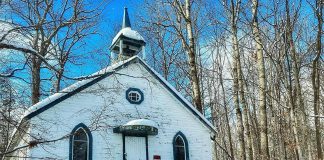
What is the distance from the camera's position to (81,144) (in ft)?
47.4

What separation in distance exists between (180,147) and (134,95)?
324cm

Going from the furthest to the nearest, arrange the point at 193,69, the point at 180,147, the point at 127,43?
the point at 127,43, the point at 193,69, the point at 180,147

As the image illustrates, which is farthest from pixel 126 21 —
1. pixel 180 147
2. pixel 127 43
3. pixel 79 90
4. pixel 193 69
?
pixel 180 147

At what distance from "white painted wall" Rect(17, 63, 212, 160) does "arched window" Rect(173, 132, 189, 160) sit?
Answer: 200 mm

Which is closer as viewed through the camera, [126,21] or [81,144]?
[81,144]

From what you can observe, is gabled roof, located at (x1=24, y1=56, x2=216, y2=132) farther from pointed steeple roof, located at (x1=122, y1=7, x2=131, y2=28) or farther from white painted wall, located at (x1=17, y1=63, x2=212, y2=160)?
pointed steeple roof, located at (x1=122, y1=7, x2=131, y2=28)

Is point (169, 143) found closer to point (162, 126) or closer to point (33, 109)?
point (162, 126)

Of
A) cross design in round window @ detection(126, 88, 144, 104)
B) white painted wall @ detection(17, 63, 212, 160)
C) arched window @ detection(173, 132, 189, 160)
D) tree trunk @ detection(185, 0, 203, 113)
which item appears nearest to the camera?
white painted wall @ detection(17, 63, 212, 160)

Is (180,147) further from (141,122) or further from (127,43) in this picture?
(127,43)

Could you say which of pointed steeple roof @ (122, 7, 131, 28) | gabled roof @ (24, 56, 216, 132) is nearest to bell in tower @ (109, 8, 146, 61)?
pointed steeple roof @ (122, 7, 131, 28)

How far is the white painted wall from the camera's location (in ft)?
45.7

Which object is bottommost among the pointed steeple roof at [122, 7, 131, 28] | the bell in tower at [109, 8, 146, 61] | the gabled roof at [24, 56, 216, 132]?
the gabled roof at [24, 56, 216, 132]

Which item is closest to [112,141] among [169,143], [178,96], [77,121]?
[77,121]

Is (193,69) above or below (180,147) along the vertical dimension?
above
